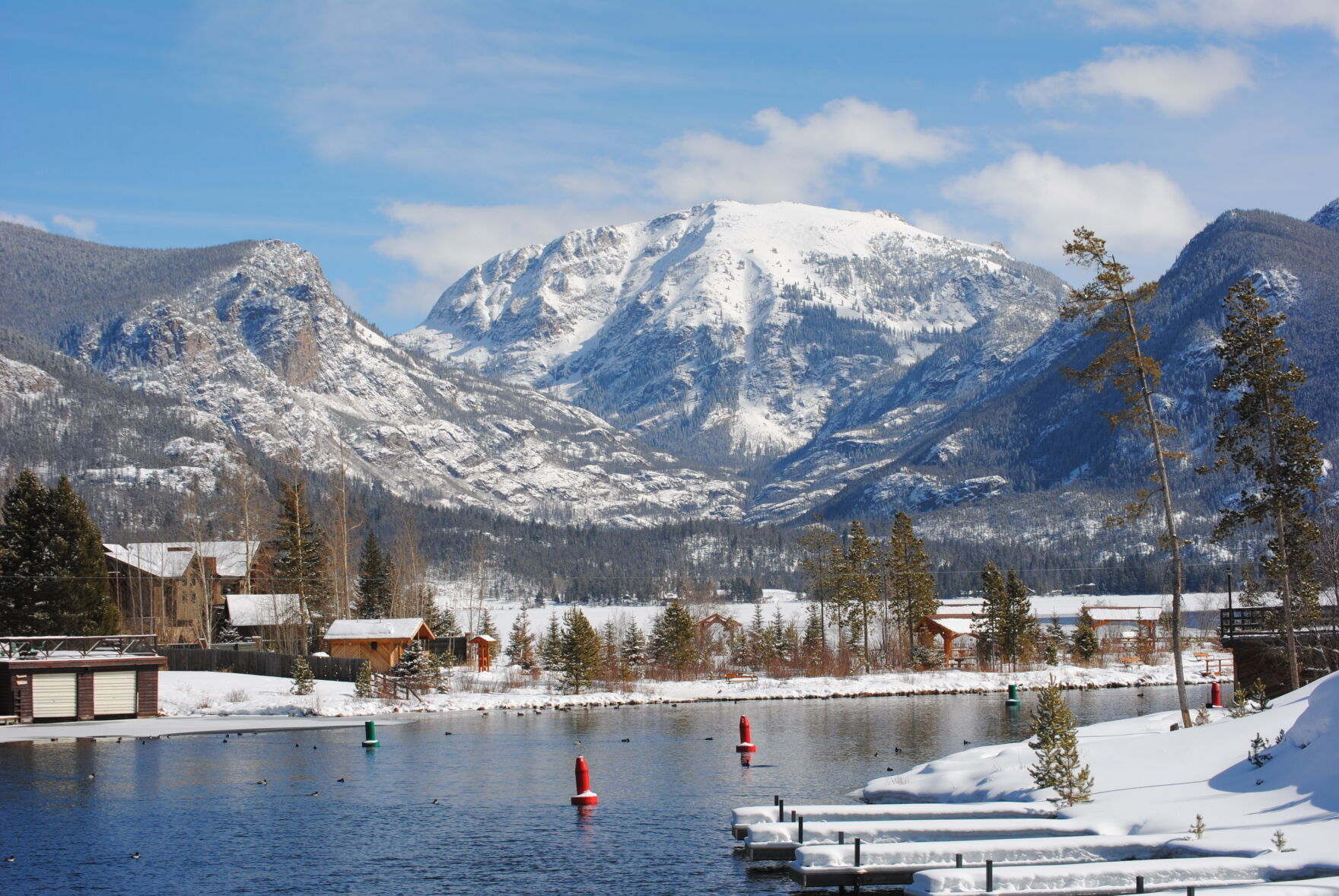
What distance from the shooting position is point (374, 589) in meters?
112

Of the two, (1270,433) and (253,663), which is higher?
(1270,433)

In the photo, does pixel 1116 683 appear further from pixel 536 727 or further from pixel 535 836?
pixel 535 836

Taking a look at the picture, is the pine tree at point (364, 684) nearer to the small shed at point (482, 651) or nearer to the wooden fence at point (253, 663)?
the wooden fence at point (253, 663)

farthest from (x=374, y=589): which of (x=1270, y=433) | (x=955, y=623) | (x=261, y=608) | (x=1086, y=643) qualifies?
(x=1270, y=433)

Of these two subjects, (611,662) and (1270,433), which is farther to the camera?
(611,662)

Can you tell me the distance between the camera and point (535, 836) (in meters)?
33.9

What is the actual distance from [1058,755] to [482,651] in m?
80.4

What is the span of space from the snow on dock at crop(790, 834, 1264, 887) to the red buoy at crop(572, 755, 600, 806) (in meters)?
12.4

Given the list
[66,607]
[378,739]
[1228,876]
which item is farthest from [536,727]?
[1228,876]

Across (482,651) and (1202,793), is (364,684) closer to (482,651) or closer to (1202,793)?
(482,651)

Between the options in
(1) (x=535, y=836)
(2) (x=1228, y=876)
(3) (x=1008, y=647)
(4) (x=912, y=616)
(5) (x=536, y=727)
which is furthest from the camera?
(4) (x=912, y=616)

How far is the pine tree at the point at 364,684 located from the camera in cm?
7644

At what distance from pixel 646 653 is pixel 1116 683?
41.5m

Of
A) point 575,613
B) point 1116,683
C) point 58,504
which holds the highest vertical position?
point 58,504
